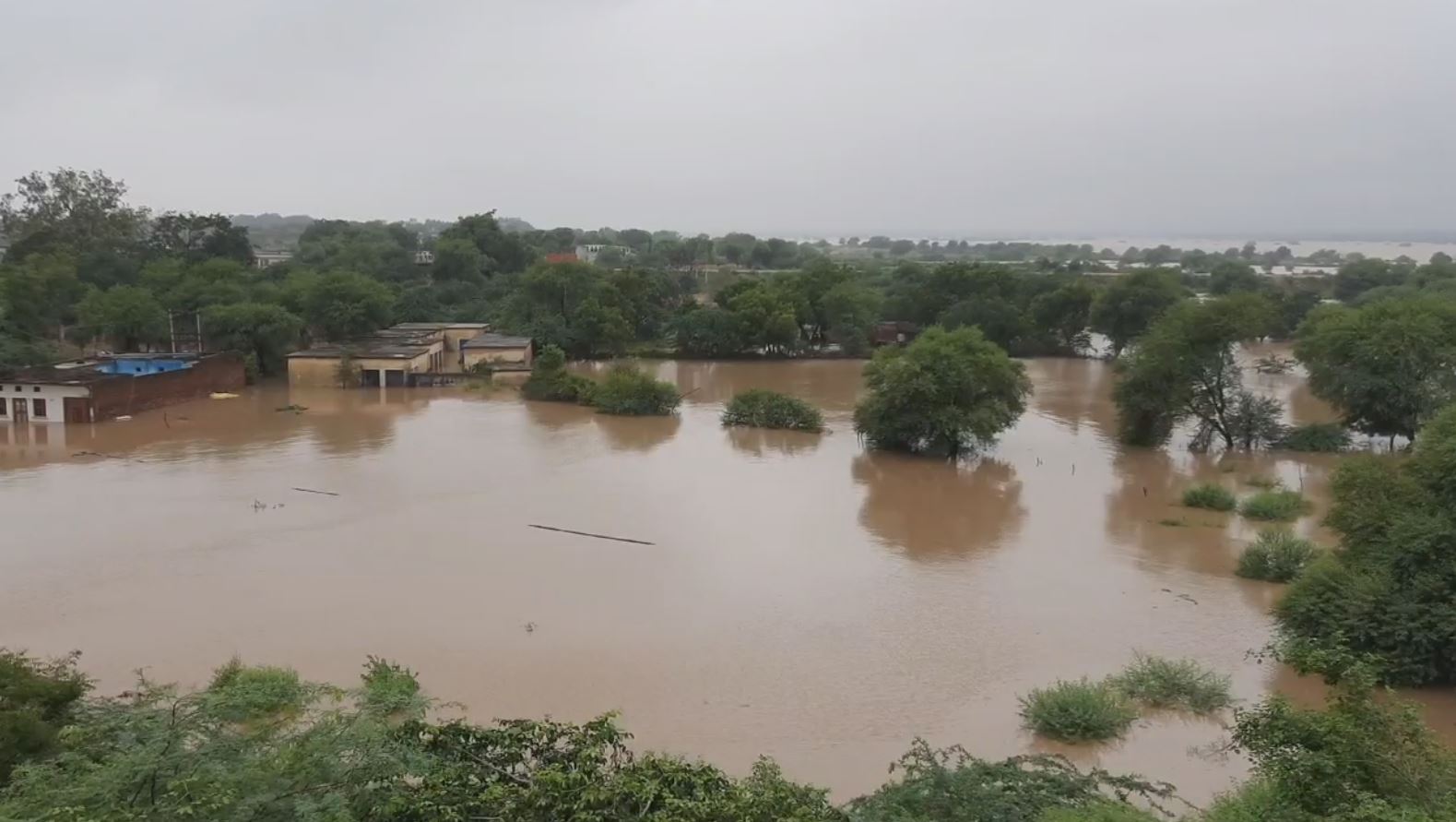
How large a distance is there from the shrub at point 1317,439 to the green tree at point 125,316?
1065 inches

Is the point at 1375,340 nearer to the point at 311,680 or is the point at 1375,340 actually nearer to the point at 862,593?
the point at 862,593

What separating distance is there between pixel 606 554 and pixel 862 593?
326 cm

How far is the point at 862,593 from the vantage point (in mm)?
11016

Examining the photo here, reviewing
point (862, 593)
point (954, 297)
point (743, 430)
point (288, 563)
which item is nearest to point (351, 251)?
point (954, 297)

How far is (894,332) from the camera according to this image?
33.7 metres

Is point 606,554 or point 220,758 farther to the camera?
point 606,554

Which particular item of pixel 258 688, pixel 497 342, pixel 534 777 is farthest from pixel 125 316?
pixel 534 777

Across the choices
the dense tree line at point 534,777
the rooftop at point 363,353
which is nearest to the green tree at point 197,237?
the rooftop at point 363,353

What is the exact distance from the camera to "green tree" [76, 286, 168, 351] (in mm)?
26062

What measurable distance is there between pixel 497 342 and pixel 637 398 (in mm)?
7416

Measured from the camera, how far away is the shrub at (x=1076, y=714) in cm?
777

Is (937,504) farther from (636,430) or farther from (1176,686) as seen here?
(636,430)

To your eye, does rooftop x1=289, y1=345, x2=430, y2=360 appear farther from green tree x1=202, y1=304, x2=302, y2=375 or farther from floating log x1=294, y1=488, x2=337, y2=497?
floating log x1=294, y1=488, x2=337, y2=497

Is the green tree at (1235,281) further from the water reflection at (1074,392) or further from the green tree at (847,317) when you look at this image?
the green tree at (847,317)
